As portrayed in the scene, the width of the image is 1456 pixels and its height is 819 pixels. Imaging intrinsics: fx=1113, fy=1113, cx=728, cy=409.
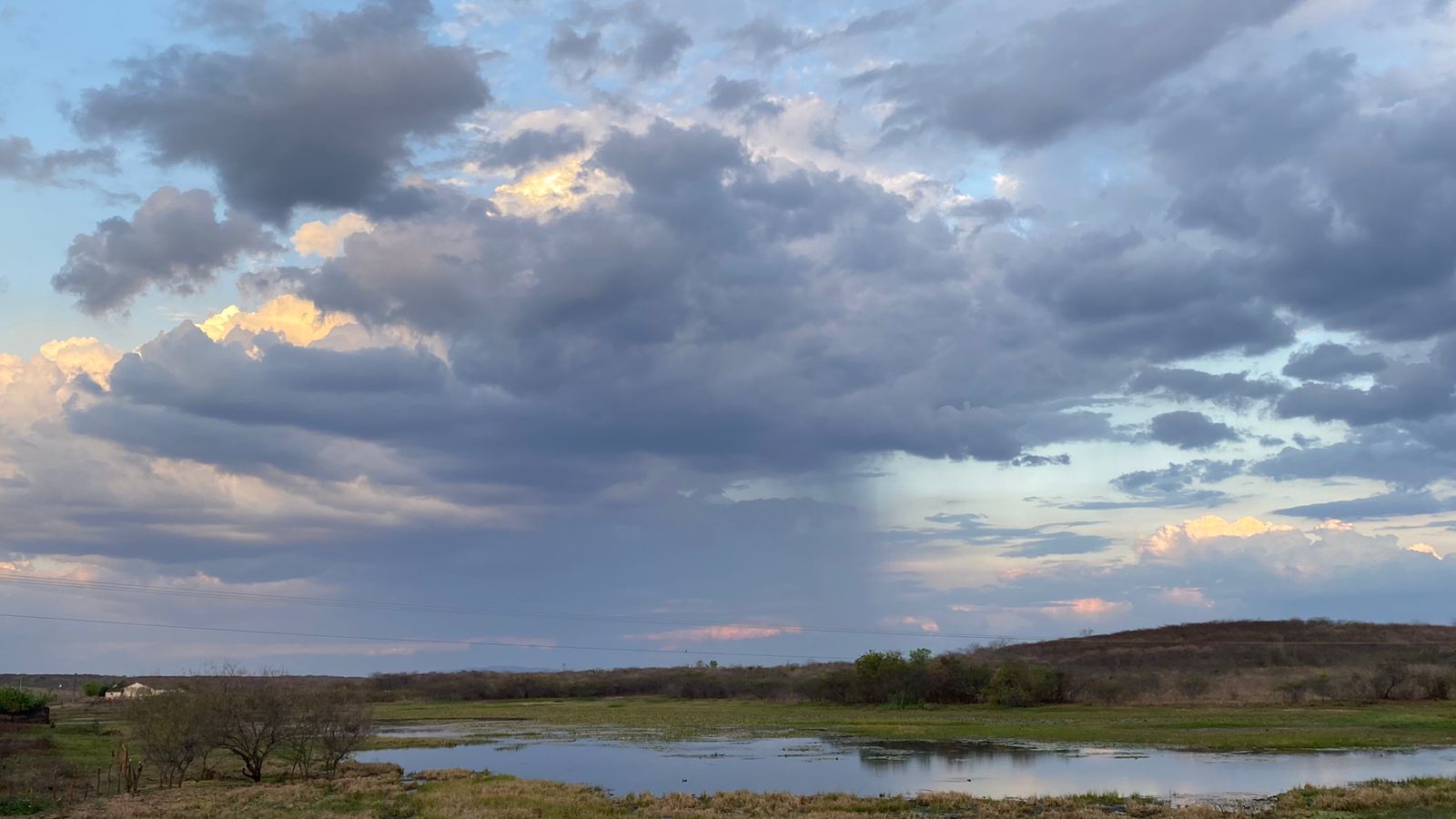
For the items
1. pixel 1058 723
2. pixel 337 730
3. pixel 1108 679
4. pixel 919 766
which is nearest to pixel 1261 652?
pixel 1108 679

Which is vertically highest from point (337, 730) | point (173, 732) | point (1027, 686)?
point (173, 732)

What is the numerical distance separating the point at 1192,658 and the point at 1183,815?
14754cm

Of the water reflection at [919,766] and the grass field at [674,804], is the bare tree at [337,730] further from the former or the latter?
the grass field at [674,804]

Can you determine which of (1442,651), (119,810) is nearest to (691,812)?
(119,810)

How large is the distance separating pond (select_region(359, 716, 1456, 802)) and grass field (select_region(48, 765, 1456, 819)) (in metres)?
4.11

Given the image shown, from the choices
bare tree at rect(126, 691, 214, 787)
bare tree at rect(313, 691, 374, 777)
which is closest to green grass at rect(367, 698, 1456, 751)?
bare tree at rect(313, 691, 374, 777)

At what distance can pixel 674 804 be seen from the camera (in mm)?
45500

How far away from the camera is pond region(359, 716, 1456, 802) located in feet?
163

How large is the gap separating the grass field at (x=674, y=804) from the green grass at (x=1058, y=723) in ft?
90.2

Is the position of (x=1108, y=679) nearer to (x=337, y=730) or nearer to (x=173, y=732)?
(x=337, y=730)

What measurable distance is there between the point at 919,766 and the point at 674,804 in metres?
21.1

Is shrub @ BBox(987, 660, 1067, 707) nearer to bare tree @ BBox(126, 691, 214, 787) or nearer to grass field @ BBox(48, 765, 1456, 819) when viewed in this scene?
grass field @ BBox(48, 765, 1456, 819)

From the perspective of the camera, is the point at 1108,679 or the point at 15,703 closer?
the point at 15,703

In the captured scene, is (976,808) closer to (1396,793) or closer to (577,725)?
(1396,793)
